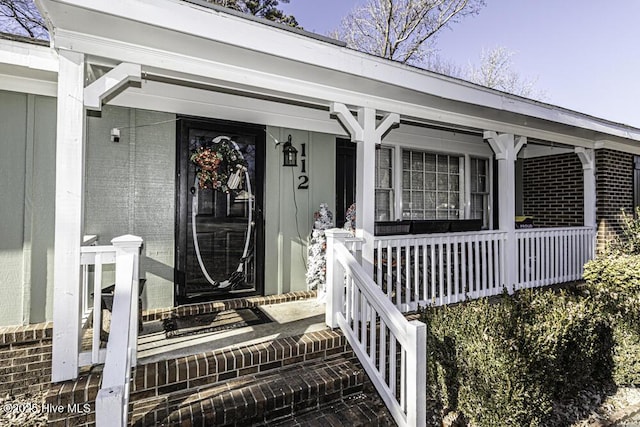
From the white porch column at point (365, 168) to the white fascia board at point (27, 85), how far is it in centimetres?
274

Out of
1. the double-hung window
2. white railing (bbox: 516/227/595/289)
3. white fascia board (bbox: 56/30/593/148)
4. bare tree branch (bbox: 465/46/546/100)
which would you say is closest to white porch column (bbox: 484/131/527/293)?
white railing (bbox: 516/227/595/289)

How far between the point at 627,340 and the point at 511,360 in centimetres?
179

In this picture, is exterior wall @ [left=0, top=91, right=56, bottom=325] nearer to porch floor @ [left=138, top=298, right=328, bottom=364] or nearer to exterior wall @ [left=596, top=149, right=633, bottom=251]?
porch floor @ [left=138, top=298, right=328, bottom=364]

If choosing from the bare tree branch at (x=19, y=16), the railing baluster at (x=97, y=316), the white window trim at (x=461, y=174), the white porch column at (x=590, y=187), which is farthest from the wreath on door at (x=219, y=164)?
the bare tree branch at (x=19, y=16)

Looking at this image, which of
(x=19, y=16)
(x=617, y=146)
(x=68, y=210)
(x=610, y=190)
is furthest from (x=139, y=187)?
(x=19, y=16)

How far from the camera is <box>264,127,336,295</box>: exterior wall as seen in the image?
4.50 m

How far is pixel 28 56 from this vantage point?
9.32 feet

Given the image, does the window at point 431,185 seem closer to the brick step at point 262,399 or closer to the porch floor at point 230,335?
the porch floor at point 230,335

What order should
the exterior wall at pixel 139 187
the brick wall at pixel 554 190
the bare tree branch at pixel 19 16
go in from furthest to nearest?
the bare tree branch at pixel 19 16 → the brick wall at pixel 554 190 → the exterior wall at pixel 139 187

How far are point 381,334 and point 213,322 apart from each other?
Answer: 176 cm

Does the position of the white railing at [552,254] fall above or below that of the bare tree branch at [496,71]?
below

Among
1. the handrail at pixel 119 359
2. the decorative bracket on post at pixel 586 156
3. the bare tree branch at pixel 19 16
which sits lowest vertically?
the handrail at pixel 119 359

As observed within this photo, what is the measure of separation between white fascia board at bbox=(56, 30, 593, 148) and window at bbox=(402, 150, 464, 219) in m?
1.66

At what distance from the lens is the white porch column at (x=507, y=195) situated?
4609 millimetres
